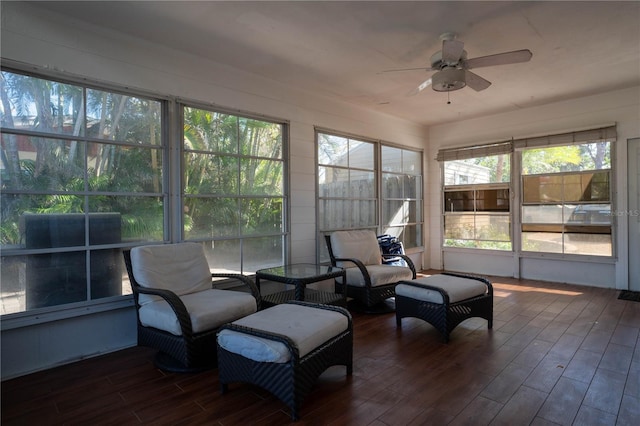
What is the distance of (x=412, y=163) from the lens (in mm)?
6559

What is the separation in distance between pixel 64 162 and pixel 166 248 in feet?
3.41

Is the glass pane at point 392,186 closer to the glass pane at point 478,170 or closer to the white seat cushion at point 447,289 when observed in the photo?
the glass pane at point 478,170

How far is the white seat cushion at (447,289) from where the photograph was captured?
3236 millimetres

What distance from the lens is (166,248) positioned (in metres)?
3.10

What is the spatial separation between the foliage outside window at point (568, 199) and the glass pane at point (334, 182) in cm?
301

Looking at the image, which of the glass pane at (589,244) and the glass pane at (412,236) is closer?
the glass pane at (589,244)

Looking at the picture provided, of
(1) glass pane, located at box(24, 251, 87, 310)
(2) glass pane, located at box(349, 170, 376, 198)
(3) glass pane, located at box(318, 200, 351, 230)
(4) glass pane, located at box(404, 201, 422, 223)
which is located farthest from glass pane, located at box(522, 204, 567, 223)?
(1) glass pane, located at box(24, 251, 87, 310)

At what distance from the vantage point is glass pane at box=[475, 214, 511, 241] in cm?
602

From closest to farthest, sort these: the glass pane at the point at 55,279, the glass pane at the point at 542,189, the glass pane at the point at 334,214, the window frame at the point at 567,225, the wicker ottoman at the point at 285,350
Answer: the wicker ottoman at the point at 285,350 < the glass pane at the point at 55,279 < the glass pane at the point at 334,214 < the window frame at the point at 567,225 < the glass pane at the point at 542,189

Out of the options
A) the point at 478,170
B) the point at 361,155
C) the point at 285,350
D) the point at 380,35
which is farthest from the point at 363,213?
the point at 285,350

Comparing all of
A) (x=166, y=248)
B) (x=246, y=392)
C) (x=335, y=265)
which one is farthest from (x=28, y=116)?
(x=335, y=265)

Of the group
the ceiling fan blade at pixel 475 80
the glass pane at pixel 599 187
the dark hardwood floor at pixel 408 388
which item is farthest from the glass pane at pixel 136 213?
the glass pane at pixel 599 187

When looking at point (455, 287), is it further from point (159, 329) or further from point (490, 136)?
point (490, 136)

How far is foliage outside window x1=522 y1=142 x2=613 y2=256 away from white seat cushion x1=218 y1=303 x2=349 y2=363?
4.60m
